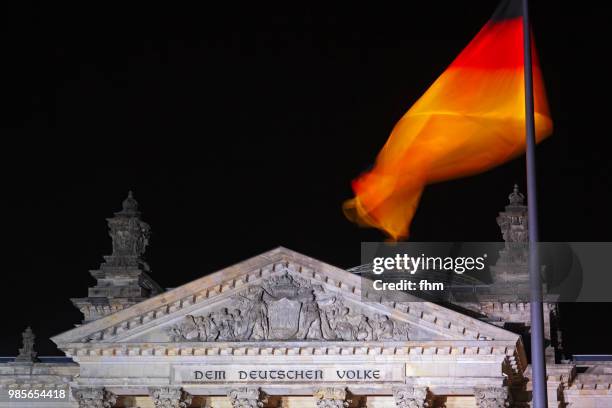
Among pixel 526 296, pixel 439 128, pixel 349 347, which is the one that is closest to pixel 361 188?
pixel 439 128

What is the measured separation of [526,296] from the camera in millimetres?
56250

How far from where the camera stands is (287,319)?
48.5 metres

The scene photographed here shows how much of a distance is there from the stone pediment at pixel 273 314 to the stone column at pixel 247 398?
211 centimetres

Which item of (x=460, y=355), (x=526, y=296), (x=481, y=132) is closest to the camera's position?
(x=481, y=132)

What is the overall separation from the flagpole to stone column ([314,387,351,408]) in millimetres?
23866

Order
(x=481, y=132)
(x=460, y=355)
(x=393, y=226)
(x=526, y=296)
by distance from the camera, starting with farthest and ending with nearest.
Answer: (x=526, y=296)
(x=460, y=355)
(x=393, y=226)
(x=481, y=132)

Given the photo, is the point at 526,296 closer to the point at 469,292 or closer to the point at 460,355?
the point at 469,292

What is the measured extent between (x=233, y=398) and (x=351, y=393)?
5011 millimetres

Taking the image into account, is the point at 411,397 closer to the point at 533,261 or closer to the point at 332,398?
the point at 332,398

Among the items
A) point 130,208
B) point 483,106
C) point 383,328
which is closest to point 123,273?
point 130,208

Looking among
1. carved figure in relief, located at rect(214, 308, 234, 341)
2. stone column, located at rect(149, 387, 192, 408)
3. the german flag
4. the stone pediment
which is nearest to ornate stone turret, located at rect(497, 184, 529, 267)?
the stone pediment

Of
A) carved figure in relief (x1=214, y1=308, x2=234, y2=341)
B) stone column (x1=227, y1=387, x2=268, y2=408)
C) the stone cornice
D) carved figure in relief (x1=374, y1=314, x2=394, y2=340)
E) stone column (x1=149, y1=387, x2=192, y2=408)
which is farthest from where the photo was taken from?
carved figure in relief (x1=214, y1=308, x2=234, y2=341)

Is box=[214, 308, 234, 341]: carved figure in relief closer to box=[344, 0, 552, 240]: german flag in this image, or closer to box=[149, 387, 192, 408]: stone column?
box=[149, 387, 192, 408]: stone column

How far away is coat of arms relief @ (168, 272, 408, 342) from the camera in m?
48.3
